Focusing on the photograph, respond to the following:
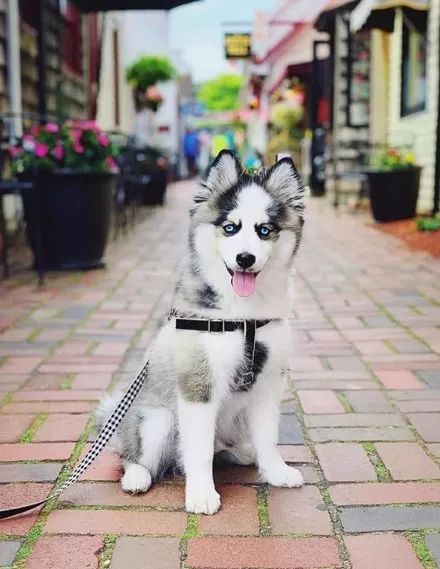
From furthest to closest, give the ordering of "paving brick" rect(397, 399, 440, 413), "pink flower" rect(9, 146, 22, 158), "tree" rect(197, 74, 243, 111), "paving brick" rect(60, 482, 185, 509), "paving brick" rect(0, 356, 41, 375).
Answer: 1. "tree" rect(197, 74, 243, 111)
2. "pink flower" rect(9, 146, 22, 158)
3. "paving brick" rect(0, 356, 41, 375)
4. "paving brick" rect(397, 399, 440, 413)
5. "paving brick" rect(60, 482, 185, 509)

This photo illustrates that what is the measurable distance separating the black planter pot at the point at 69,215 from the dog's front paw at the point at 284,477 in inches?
153

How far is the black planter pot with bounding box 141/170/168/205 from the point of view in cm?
1308

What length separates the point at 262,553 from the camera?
6.25ft

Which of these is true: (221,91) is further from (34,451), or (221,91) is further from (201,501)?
(201,501)

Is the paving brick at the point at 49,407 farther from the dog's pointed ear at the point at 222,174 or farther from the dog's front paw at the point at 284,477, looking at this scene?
the dog's pointed ear at the point at 222,174

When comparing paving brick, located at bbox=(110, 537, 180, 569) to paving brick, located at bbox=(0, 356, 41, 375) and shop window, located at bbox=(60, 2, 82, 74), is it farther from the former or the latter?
shop window, located at bbox=(60, 2, 82, 74)

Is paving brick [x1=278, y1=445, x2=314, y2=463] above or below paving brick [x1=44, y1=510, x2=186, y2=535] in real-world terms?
above

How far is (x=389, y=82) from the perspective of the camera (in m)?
12.7

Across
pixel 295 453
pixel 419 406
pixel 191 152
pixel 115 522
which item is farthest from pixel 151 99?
pixel 115 522

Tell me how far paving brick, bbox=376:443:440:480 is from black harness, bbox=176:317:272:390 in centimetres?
65

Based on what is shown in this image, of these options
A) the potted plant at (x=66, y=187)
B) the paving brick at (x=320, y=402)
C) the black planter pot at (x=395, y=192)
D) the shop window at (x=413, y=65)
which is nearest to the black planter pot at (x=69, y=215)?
the potted plant at (x=66, y=187)

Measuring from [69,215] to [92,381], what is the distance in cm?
280

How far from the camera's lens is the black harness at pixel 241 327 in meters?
2.12

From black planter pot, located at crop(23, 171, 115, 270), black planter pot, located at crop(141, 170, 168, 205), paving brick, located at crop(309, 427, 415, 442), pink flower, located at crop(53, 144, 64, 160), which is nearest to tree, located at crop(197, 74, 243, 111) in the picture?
black planter pot, located at crop(141, 170, 168, 205)
